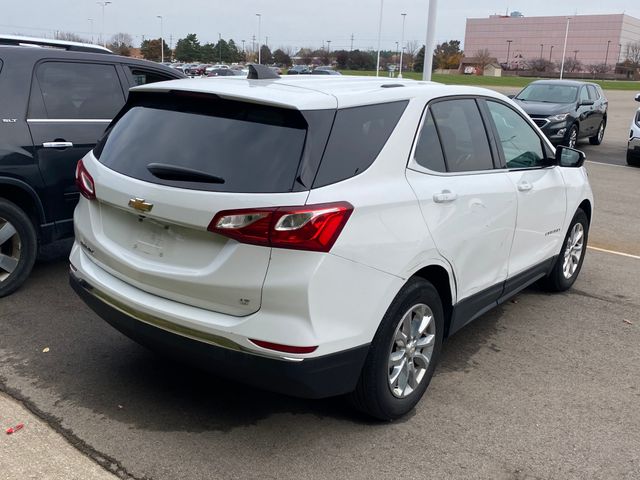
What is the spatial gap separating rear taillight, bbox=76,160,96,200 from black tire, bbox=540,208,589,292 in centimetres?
377

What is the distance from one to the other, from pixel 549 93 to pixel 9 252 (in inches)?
588

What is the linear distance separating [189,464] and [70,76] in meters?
3.75

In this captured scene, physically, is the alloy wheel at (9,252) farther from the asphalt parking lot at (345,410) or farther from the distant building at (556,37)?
the distant building at (556,37)

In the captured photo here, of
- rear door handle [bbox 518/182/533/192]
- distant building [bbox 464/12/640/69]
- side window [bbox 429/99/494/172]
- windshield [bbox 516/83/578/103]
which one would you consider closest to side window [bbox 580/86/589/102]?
windshield [bbox 516/83/578/103]

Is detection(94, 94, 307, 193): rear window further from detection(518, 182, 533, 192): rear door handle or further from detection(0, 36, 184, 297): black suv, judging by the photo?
detection(518, 182, 533, 192): rear door handle

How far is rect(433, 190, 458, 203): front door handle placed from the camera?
11.4ft

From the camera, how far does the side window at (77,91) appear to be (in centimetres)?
520

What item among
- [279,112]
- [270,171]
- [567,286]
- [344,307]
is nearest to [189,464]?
[344,307]

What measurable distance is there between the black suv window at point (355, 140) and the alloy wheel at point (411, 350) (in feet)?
2.73

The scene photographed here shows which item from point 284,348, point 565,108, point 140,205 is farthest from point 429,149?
point 565,108

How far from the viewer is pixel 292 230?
275 centimetres

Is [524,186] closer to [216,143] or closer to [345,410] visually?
[345,410]

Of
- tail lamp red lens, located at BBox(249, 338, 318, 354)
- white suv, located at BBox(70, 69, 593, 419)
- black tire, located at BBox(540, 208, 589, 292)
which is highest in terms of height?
white suv, located at BBox(70, 69, 593, 419)

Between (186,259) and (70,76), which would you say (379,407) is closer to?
(186,259)
